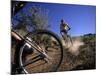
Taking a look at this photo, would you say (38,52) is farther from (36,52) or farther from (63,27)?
(63,27)

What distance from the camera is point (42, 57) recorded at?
2.10 meters

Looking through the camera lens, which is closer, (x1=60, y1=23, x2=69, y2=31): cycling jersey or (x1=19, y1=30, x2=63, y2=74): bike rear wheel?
(x1=19, y1=30, x2=63, y2=74): bike rear wheel

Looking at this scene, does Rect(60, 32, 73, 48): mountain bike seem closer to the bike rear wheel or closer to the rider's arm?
the bike rear wheel

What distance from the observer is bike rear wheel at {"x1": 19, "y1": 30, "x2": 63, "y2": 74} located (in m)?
2.05

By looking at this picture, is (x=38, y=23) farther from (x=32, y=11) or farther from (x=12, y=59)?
(x=12, y=59)

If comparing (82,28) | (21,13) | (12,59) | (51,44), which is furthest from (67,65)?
(21,13)

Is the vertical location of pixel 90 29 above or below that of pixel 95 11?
below

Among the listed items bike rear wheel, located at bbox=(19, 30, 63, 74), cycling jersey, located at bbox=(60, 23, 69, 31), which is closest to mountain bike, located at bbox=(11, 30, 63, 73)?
bike rear wheel, located at bbox=(19, 30, 63, 74)

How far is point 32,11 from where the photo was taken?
2.06 meters

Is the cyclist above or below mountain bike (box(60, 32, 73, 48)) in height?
above

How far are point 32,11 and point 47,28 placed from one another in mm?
231

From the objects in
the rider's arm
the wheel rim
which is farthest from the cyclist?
the rider's arm

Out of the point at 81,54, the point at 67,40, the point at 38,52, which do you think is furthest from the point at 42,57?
the point at 81,54

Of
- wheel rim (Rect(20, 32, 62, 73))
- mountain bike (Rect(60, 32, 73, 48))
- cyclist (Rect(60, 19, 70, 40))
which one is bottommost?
wheel rim (Rect(20, 32, 62, 73))
